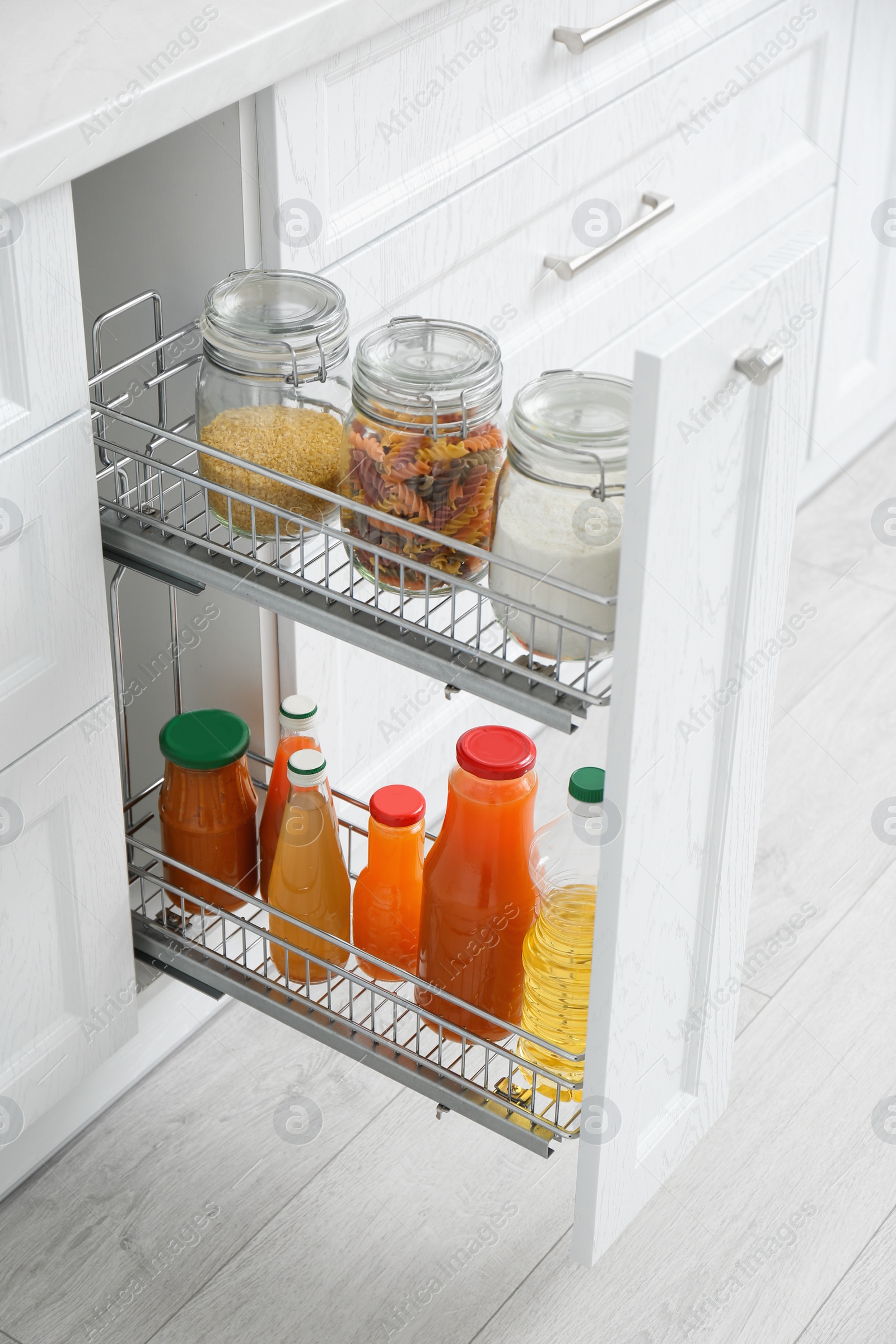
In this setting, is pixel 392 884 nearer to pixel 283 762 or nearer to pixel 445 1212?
pixel 283 762

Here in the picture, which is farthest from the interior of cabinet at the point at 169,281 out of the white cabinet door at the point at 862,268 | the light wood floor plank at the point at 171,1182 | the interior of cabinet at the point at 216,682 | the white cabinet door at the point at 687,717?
the white cabinet door at the point at 862,268

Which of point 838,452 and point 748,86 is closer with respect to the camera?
point 748,86

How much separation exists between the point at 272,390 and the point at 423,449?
0.47 feet

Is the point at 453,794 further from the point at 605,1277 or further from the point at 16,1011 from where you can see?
the point at 605,1277

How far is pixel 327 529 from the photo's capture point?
926 millimetres

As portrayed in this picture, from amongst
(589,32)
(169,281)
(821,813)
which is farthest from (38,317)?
(821,813)

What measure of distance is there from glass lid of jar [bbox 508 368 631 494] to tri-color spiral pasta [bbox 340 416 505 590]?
2.0 inches

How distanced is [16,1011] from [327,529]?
0.47m

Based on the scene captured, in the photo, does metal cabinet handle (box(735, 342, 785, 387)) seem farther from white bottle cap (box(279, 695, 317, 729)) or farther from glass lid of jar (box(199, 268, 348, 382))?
white bottle cap (box(279, 695, 317, 729))

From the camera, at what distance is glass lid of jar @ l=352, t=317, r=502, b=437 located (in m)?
0.93

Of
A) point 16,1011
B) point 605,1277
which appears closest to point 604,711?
point 605,1277

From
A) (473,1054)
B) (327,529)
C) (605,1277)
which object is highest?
(327,529)

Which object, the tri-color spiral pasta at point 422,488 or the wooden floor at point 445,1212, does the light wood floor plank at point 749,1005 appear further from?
the tri-color spiral pasta at point 422,488

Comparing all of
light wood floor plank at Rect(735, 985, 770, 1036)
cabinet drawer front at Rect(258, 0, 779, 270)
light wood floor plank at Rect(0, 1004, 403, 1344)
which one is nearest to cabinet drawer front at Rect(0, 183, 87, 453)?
cabinet drawer front at Rect(258, 0, 779, 270)
